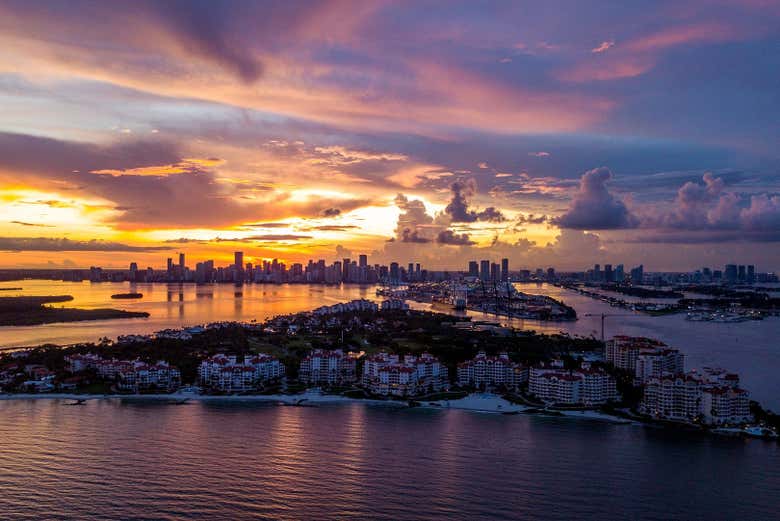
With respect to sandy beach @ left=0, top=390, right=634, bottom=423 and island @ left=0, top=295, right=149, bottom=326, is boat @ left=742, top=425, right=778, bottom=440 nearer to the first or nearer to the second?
sandy beach @ left=0, top=390, right=634, bottom=423

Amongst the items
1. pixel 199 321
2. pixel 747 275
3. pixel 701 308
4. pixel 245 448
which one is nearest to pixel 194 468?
pixel 245 448

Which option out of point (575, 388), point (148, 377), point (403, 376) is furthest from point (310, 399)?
point (575, 388)

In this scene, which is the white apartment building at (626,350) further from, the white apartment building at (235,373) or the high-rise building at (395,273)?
the high-rise building at (395,273)

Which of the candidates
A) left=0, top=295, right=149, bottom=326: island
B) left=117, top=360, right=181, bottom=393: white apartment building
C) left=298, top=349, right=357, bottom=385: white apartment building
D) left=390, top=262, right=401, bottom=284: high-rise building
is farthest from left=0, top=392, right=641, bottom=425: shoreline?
left=390, top=262, right=401, bottom=284: high-rise building

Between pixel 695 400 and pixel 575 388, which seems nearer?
pixel 695 400

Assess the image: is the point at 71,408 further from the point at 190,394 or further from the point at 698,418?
A: the point at 698,418

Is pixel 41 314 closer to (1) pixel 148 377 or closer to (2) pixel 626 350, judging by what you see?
(1) pixel 148 377

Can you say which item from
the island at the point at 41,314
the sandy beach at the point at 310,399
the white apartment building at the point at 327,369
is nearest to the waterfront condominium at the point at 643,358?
A: the sandy beach at the point at 310,399
